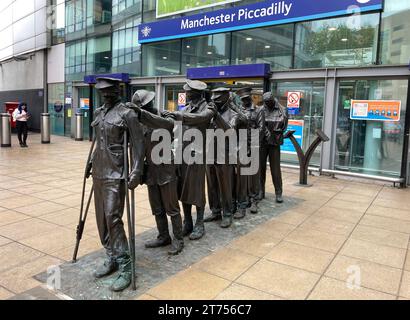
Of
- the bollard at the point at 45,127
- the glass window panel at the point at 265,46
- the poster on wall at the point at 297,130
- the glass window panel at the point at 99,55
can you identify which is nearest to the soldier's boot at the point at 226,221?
the poster on wall at the point at 297,130

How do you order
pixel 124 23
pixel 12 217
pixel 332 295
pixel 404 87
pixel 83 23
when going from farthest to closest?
pixel 83 23, pixel 124 23, pixel 404 87, pixel 12 217, pixel 332 295

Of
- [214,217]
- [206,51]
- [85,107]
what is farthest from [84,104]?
[214,217]

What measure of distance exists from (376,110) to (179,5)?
7404mm

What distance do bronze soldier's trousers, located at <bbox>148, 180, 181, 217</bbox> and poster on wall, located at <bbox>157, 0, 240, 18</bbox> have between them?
891 centimetres

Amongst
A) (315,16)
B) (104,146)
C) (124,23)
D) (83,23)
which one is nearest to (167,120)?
(104,146)

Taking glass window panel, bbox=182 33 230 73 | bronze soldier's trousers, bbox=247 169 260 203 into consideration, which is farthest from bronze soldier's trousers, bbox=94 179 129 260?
glass window panel, bbox=182 33 230 73

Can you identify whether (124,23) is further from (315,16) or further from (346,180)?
(346,180)

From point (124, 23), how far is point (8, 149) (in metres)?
6.74

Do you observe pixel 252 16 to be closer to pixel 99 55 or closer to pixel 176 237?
pixel 176 237

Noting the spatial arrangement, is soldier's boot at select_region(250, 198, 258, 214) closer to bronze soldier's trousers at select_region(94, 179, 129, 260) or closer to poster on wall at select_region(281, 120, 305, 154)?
bronze soldier's trousers at select_region(94, 179, 129, 260)

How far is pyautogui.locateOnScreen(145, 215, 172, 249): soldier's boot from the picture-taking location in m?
4.20

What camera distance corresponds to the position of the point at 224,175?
200 inches

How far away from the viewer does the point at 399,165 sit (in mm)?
8648

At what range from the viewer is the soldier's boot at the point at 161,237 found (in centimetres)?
420
